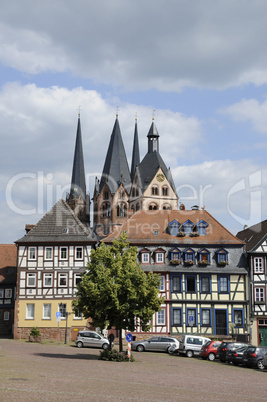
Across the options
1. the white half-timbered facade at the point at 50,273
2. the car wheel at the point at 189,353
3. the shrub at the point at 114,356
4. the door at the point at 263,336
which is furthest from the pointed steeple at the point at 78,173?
the shrub at the point at 114,356

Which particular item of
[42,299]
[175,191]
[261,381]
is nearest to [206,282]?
[42,299]

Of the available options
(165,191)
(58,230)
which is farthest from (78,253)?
(165,191)

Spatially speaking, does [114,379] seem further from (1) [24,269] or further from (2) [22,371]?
(1) [24,269]

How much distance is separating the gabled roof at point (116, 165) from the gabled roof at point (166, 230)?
68358 mm

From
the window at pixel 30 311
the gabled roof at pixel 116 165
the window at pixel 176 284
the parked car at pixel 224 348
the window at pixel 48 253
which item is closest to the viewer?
the parked car at pixel 224 348

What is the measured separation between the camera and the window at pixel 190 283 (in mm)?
52188

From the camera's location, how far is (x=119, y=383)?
1991 cm

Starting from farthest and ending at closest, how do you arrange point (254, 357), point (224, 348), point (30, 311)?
point (30, 311)
point (224, 348)
point (254, 357)

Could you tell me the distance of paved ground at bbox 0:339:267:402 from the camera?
16.5m

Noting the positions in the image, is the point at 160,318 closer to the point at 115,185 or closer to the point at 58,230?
the point at 58,230

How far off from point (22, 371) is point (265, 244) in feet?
116

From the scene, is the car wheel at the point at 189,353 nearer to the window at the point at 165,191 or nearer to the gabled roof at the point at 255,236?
the gabled roof at the point at 255,236

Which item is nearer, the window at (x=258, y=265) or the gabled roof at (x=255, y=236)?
the window at (x=258, y=265)

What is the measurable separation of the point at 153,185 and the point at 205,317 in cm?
7202
